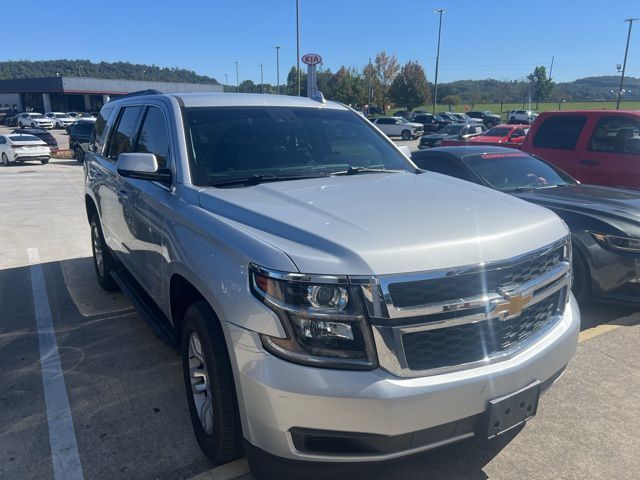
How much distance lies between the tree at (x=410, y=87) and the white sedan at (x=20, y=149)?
58314 mm

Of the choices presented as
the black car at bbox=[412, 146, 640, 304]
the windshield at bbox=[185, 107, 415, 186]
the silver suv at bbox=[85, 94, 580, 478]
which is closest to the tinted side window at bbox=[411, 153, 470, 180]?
the black car at bbox=[412, 146, 640, 304]

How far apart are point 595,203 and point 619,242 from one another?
1.99 ft

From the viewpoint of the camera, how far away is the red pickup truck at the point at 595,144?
7383mm

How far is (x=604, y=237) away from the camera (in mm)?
4773

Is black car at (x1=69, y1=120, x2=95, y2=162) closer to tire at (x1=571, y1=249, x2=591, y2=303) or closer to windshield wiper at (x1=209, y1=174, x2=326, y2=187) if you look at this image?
windshield wiper at (x1=209, y1=174, x2=326, y2=187)

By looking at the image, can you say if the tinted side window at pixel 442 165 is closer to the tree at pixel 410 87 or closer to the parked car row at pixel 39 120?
the parked car row at pixel 39 120

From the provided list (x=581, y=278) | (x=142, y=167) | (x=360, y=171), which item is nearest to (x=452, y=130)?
(x=581, y=278)

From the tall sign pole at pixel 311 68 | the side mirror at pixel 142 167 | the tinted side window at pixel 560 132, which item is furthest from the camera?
the tall sign pole at pixel 311 68

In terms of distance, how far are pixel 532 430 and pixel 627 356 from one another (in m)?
1.55

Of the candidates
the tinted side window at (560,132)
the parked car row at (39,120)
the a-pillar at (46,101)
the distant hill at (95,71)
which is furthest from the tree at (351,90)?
the distant hill at (95,71)

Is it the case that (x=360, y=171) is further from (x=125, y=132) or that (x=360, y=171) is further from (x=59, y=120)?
(x=59, y=120)

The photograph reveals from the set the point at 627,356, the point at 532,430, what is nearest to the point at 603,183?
the point at 627,356

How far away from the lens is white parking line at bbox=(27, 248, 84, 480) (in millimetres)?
2814

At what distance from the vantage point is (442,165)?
6516 millimetres
